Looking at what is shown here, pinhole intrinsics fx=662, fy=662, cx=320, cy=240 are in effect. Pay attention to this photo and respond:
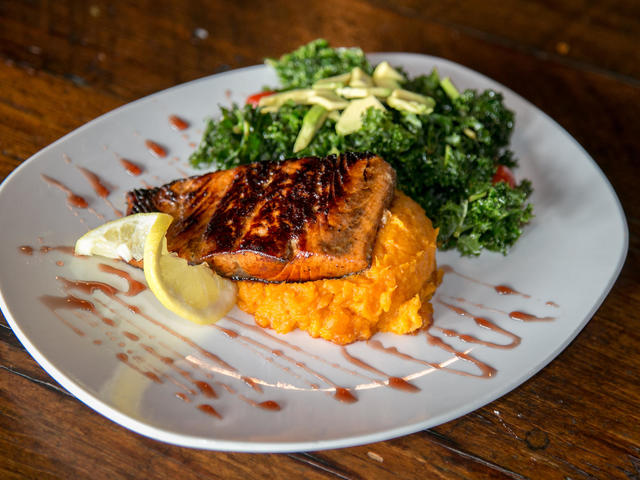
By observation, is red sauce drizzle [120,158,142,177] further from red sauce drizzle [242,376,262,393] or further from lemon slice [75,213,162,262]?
red sauce drizzle [242,376,262,393]

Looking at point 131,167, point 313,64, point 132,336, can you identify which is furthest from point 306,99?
point 132,336

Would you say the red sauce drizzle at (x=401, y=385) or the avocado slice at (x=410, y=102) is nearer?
the red sauce drizzle at (x=401, y=385)

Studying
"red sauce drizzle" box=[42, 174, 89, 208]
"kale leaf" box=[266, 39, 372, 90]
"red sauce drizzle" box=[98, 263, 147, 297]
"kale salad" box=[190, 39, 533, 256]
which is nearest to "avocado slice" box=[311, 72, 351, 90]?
"kale salad" box=[190, 39, 533, 256]

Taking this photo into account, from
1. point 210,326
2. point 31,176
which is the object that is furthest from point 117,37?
point 210,326

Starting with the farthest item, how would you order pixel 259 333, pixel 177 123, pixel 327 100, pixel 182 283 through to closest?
1. pixel 177 123
2. pixel 327 100
3. pixel 259 333
4. pixel 182 283

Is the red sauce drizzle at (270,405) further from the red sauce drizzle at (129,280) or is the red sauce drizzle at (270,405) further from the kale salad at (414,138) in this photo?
the kale salad at (414,138)

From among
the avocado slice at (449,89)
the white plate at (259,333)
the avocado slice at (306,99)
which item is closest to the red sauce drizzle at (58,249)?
the white plate at (259,333)

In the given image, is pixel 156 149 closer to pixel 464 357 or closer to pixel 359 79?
pixel 359 79
